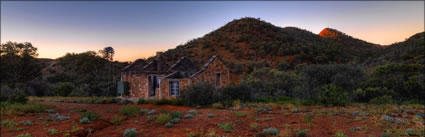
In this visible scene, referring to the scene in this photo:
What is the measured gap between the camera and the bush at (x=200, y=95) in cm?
1510

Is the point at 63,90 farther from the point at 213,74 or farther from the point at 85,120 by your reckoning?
the point at 85,120

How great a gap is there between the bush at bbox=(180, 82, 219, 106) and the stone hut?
1427mm

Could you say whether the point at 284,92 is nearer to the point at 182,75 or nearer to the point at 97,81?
the point at 182,75

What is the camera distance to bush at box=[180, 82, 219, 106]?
595 inches

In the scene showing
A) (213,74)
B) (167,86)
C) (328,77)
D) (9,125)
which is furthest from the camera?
(213,74)

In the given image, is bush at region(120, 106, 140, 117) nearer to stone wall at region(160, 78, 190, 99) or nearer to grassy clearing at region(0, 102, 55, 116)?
grassy clearing at region(0, 102, 55, 116)

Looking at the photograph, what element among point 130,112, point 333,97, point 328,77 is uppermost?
point 328,77

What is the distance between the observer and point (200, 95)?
15.1 meters

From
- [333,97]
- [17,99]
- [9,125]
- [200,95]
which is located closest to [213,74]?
[200,95]

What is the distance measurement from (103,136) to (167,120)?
259 centimetres

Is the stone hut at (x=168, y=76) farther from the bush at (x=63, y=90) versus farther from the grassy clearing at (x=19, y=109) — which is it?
the bush at (x=63, y=90)

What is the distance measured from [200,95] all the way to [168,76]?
12.0 feet

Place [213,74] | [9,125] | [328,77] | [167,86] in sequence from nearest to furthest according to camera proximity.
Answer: [9,125] → [328,77] → [167,86] → [213,74]

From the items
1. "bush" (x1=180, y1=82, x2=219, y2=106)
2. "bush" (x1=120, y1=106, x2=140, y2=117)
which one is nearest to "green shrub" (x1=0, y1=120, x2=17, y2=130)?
"bush" (x1=120, y1=106, x2=140, y2=117)
